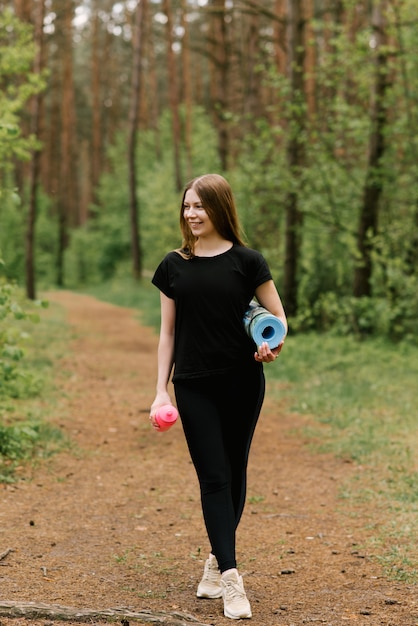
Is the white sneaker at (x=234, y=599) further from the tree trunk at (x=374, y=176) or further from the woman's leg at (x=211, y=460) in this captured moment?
the tree trunk at (x=374, y=176)

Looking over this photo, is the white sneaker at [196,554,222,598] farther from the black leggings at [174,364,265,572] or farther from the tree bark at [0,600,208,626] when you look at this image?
the tree bark at [0,600,208,626]

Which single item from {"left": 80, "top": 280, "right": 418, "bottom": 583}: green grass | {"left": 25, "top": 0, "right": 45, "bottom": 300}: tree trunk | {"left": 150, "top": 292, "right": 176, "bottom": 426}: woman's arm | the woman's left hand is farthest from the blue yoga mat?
{"left": 25, "top": 0, "right": 45, "bottom": 300}: tree trunk

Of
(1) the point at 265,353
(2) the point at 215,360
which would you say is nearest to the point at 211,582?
(2) the point at 215,360

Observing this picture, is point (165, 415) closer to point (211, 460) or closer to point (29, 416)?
point (211, 460)

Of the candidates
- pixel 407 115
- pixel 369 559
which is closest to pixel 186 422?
pixel 369 559

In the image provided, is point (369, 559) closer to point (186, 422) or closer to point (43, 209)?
point (186, 422)

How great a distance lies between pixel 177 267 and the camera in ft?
13.7

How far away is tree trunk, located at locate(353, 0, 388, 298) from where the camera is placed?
46.0 ft

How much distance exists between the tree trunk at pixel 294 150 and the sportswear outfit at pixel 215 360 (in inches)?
411

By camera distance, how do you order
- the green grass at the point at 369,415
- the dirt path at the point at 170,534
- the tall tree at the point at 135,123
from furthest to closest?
the tall tree at the point at 135,123, the green grass at the point at 369,415, the dirt path at the point at 170,534

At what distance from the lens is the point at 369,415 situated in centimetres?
955

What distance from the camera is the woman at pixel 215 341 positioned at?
4125mm

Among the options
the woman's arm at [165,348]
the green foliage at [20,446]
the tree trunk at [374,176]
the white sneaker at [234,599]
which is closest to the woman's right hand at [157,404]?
the woman's arm at [165,348]

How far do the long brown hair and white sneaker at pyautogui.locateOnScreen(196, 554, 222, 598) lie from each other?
167cm
